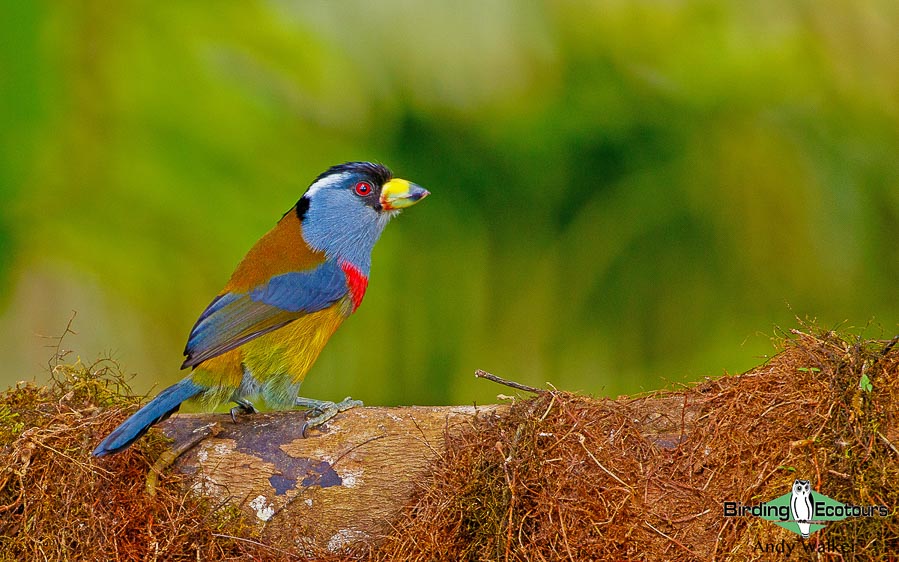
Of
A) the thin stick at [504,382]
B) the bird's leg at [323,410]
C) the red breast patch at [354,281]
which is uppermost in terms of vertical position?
the red breast patch at [354,281]

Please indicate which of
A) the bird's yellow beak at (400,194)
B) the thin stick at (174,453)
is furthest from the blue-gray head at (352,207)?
the thin stick at (174,453)

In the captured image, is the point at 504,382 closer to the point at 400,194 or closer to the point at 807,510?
the point at 807,510

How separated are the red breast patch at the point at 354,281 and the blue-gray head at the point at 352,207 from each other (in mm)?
24

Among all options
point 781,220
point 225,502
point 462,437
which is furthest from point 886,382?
point 781,220

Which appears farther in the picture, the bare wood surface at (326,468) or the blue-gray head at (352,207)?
the blue-gray head at (352,207)

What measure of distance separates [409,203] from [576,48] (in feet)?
4.13

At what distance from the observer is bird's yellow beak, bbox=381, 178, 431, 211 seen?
3285mm

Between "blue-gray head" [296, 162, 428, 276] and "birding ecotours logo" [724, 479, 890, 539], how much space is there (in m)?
1.63

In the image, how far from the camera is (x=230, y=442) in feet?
8.30

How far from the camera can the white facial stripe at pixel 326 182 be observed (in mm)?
3252

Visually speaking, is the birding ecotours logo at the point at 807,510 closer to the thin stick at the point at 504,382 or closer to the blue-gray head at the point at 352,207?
the thin stick at the point at 504,382

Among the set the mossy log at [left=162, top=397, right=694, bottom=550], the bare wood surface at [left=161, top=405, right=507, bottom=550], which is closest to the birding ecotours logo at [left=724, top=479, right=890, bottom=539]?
the mossy log at [left=162, top=397, right=694, bottom=550]

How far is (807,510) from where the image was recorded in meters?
2.00

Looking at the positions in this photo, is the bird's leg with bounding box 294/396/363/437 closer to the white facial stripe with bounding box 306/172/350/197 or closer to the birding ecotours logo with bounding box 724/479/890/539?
the white facial stripe with bounding box 306/172/350/197
